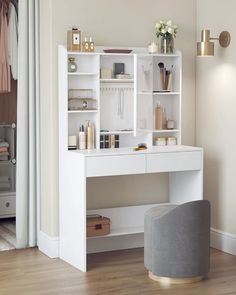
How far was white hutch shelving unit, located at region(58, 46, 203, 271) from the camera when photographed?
193 inches

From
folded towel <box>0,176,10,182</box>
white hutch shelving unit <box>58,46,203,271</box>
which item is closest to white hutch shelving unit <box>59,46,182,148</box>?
white hutch shelving unit <box>58,46,203,271</box>

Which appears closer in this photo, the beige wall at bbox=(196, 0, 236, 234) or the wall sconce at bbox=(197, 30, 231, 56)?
A: the wall sconce at bbox=(197, 30, 231, 56)

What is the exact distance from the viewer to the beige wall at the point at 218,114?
5.33 meters

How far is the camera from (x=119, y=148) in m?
5.33

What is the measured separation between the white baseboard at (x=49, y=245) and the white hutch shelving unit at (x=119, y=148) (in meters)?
0.07

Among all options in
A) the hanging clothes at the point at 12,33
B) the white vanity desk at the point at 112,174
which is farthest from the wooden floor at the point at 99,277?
the hanging clothes at the point at 12,33

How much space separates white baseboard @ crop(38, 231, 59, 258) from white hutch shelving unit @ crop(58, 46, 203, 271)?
7 cm

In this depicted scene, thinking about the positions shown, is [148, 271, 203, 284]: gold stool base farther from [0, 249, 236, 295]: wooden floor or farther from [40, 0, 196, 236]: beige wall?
[40, 0, 196, 236]: beige wall

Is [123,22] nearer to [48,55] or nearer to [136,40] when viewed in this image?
[136,40]

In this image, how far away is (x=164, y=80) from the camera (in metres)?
5.51

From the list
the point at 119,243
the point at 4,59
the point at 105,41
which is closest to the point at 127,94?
the point at 105,41

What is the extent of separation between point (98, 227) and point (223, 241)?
1146 millimetres

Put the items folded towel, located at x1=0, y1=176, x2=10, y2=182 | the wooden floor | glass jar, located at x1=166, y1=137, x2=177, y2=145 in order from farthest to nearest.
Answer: folded towel, located at x1=0, y1=176, x2=10, y2=182 → glass jar, located at x1=166, y1=137, x2=177, y2=145 → the wooden floor

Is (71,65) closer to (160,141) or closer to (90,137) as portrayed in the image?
(90,137)
